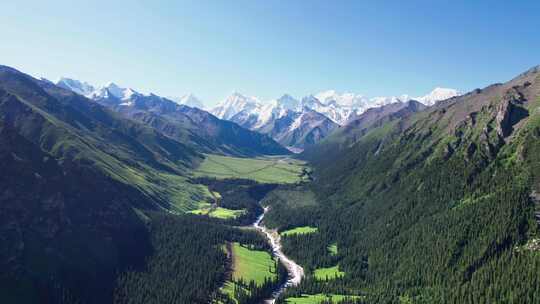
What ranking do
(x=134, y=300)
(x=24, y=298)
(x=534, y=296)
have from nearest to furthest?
(x=534, y=296) → (x=24, y=298) → (x=134, y=300)

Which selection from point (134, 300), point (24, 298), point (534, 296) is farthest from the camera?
point (134, 300)

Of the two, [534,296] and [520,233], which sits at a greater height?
[520,233]

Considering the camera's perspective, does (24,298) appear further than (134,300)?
No

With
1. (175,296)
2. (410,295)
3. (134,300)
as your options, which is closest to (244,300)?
(175,296)

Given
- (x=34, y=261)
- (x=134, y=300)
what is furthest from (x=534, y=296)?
(x=34, y=261)

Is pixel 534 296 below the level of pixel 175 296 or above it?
above

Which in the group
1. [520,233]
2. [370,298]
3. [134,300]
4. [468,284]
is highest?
[520,233]

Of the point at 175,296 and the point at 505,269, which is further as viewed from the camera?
the point at 175,296

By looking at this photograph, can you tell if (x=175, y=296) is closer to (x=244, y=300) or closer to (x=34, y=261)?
(x=244, y=300)

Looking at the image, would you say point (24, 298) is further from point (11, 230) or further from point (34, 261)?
point (11, 230)
